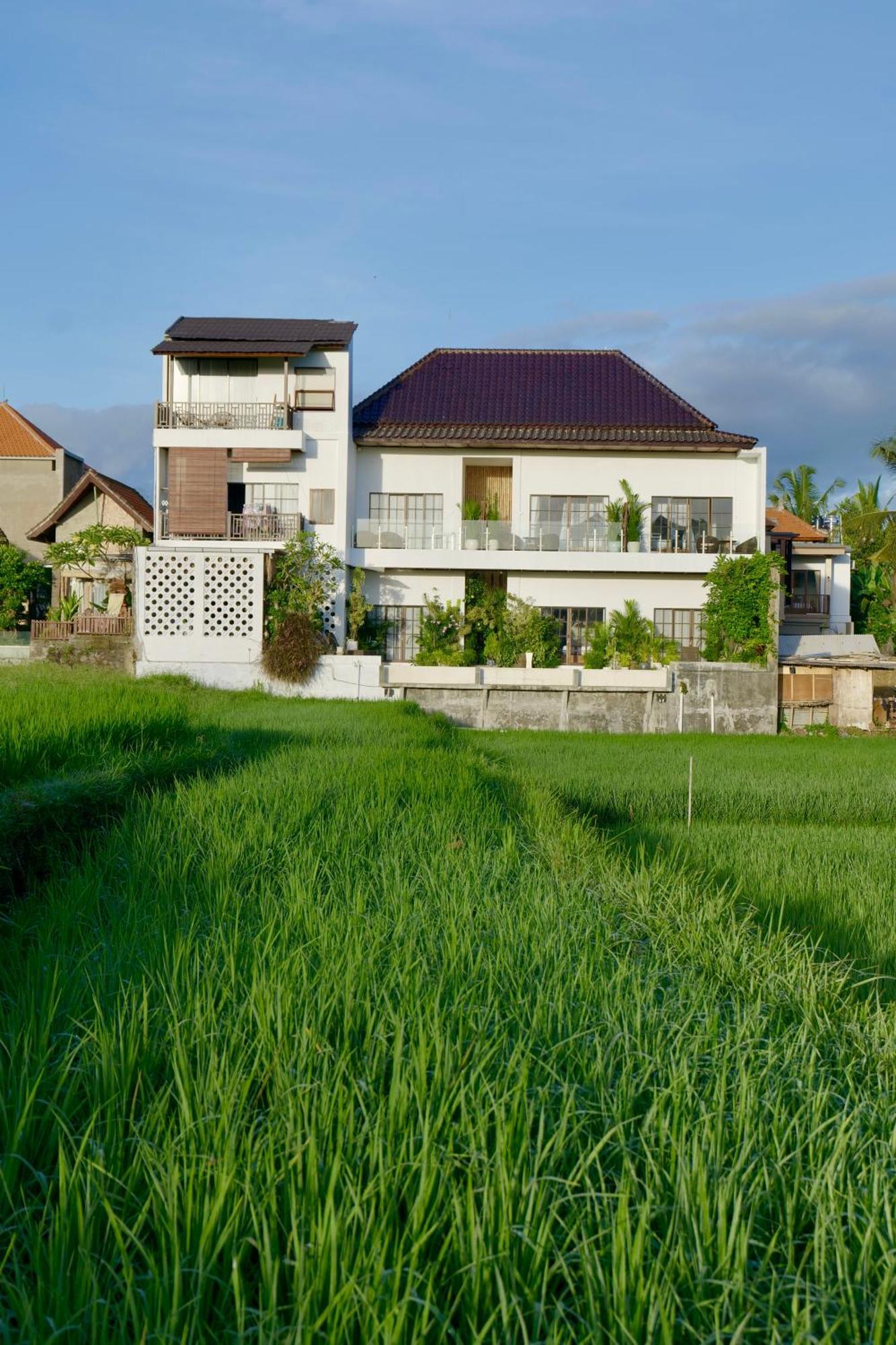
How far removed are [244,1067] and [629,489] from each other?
24.1 metres

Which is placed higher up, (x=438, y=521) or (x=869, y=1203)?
(x=438, y=521)

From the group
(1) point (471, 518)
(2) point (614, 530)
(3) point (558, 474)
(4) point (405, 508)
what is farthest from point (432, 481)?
(2) point (614, 530)

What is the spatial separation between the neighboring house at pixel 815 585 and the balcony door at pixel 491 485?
33.3 feet

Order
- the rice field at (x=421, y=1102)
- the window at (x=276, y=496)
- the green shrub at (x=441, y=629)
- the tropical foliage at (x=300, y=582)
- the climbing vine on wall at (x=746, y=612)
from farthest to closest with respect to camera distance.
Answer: the window at (x=276, y=496) < the green shrub at (x=441, y=629) < the climbing vine on wall at (x=746, y=612) < the tropical foliage at (x=300, y=582) < the rice field at (x=421, y=1102)

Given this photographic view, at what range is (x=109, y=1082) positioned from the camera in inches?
109

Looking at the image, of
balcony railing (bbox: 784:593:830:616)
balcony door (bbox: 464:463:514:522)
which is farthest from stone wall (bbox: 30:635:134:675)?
balcony railing (bbox: 784:593:830:616)

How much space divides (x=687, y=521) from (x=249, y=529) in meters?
10.1

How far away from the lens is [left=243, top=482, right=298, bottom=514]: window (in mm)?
25328

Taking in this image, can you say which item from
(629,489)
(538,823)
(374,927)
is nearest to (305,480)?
(629,489)

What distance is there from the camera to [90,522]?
30.5 m

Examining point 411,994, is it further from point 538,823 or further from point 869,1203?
point 538,823

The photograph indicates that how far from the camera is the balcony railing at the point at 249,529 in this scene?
24250 millimetres

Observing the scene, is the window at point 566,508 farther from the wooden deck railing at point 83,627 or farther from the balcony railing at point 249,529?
the wooden deck railing at point 83,627

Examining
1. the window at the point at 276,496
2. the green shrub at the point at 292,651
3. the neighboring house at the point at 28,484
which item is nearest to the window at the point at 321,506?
the window at the point at 276,496
